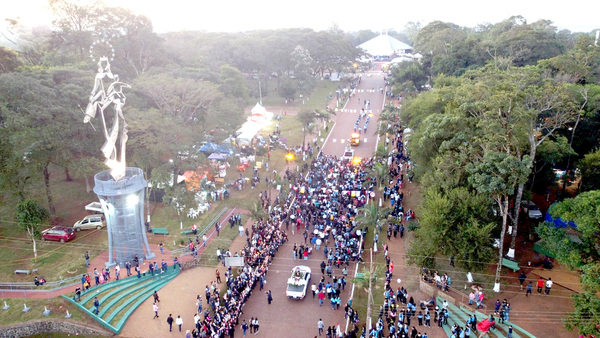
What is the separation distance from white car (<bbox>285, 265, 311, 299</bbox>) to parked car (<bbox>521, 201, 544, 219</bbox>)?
14088mm

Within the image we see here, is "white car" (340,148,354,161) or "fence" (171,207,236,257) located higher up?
"white car" (340,148,354,161)

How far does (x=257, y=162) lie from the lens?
1473 inches

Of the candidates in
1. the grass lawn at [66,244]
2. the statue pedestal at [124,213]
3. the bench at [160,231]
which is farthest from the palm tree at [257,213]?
the statue pedestal at [124,213]

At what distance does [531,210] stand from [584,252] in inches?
366

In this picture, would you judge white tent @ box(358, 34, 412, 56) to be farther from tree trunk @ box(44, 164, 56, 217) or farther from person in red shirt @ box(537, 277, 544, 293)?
person in red shirt @ box(537, 277, 544, 293)

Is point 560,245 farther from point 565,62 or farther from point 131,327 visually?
point 565,62

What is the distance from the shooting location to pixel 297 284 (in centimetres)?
2078

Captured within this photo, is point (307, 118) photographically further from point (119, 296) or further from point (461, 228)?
point (119, 296)

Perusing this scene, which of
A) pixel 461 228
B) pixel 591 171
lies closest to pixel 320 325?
pixel 461 228

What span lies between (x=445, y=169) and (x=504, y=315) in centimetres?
754

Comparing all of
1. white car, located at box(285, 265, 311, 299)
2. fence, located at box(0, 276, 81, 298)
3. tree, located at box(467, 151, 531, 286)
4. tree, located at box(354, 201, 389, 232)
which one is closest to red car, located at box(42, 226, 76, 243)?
fence, located at box(0, 276, 81, 298)

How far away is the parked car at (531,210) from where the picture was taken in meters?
25.5

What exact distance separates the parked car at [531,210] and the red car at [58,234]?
27091 millimetres

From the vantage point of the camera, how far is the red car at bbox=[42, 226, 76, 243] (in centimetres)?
2506
